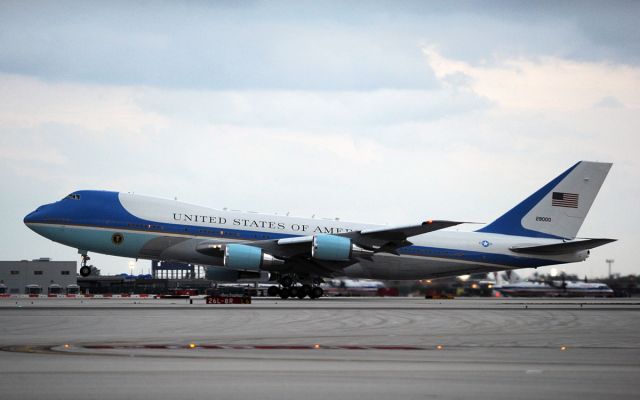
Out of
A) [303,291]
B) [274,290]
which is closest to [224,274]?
[274,290]

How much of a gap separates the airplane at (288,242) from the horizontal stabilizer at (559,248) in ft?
0.21

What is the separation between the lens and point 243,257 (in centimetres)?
5253

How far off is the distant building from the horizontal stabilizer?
60.6 metres

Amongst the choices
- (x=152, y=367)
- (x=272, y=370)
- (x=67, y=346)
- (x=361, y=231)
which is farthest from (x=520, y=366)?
(x=361, y=231)

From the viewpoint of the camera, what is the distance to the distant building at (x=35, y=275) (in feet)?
339

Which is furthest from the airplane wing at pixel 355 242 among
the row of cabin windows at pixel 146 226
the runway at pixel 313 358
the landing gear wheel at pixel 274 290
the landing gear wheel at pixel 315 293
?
the runway at pixel 313 358

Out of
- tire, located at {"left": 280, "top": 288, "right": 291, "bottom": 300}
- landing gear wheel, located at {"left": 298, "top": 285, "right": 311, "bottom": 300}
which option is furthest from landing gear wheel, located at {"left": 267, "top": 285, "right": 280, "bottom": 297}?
landing gear wheel, located at {"left": 298, "top": 285, "right": 311, "bottom": 300}

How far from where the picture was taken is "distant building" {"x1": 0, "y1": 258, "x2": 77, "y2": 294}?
103438 millimetres

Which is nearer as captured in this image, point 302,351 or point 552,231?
point 302,351

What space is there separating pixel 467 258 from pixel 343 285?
123 feet

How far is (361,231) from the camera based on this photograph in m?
54.4

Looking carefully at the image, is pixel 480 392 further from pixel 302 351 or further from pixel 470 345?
pixel 470 345

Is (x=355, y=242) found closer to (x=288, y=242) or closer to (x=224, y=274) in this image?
(x=288, y=242)

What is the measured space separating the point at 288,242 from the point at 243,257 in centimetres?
294
